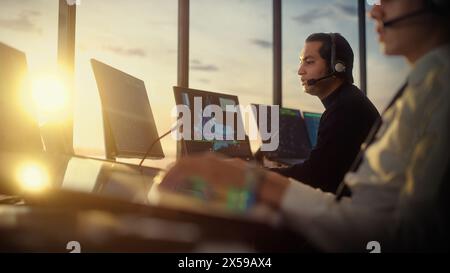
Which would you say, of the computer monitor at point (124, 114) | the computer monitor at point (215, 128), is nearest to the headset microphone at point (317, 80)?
the computer monitor at point (215, 128)

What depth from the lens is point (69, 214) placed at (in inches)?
23.4

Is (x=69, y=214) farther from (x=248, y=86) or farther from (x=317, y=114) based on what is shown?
(x=317, y=114)

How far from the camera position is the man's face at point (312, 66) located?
237cm

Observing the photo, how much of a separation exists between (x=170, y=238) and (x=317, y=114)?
11.5 ft

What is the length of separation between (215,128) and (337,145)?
0.83m

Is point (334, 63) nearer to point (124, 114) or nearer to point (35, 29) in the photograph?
point (124, 114)

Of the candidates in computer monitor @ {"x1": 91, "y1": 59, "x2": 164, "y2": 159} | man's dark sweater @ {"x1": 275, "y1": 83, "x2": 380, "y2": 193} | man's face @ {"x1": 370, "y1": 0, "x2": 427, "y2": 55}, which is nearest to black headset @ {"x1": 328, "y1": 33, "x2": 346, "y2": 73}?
man's dark sweater @ {"x1": 275, "y1": 83, "x2": 380, "y2": 193}

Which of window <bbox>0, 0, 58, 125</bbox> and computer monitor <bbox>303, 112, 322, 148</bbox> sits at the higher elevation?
window <bbox>0, 0, 58, 125</bbox>

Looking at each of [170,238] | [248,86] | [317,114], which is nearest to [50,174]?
[170,238]

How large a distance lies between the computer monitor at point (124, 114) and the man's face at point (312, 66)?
93 cm

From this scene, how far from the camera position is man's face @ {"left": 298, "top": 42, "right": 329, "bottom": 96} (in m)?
2.37

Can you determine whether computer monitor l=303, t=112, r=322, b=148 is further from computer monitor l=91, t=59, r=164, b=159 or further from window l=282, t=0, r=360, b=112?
computer monitor l=91, t=59, r=164, b=159

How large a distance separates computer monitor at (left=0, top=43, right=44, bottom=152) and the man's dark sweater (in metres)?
1.19

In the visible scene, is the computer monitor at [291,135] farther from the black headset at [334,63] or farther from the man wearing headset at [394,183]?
the man wearing headset at [394,183]
